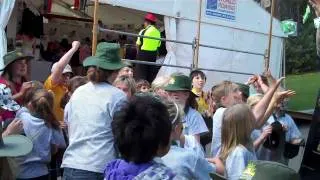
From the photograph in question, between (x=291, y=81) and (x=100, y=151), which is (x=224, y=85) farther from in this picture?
(x=291, y=81)

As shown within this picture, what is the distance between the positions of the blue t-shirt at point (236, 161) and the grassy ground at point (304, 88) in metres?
10.6

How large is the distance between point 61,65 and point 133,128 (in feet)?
12.8

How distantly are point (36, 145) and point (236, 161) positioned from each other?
1.95 metres

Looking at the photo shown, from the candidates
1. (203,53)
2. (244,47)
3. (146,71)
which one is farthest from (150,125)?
(244,47)

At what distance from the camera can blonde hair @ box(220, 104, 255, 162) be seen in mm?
4238

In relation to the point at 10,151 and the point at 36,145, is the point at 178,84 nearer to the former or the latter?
the point at 36,145

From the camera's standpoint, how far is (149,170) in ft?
8.72

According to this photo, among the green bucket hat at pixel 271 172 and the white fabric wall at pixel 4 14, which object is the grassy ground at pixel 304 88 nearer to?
the white fabric wall at pixel 4 14

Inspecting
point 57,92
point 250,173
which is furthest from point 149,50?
point 250,173

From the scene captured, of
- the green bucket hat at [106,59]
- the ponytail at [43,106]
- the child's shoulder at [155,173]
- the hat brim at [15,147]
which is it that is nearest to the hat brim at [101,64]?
the green bucket hat at [106,59]

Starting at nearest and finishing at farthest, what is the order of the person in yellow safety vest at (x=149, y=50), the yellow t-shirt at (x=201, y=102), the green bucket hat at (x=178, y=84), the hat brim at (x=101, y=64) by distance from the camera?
the hat brim at (x=101, y=64)
the green bucket hat at (x=178, y=84)
the yellow t-shirt at (x=201, y=102)
the person in yellow safety vest at (x=149, y=50)

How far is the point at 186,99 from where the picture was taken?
504cm

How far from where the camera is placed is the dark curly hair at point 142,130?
105 inches

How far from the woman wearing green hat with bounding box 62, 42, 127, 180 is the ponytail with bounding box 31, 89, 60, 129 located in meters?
0.73
